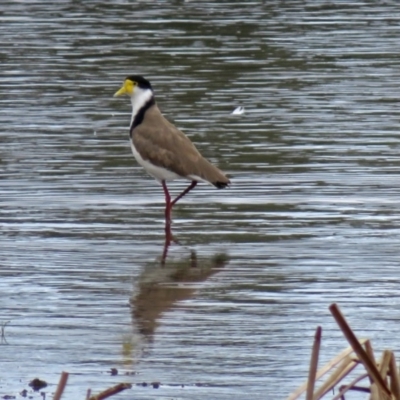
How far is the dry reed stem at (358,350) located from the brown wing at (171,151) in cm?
619

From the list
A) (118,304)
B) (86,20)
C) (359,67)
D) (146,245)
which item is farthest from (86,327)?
(86,20)

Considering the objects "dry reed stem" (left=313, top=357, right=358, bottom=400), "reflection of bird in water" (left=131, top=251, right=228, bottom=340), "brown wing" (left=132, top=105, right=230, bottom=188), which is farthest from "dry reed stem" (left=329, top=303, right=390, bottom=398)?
"brown wing" (left=132, top=105, right=230, bottom=188)

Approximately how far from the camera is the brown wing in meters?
10.5

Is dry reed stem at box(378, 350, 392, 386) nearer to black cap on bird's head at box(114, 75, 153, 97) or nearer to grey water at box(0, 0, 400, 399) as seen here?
grey water at box(0, 0, 400, 399)

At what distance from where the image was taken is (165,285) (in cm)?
855

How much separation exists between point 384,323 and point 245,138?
6.45 m

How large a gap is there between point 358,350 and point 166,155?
6.62m

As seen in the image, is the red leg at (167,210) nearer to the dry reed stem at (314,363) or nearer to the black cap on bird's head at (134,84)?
the black cap on bird's head at (134,84)

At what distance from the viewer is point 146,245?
31.9 ft

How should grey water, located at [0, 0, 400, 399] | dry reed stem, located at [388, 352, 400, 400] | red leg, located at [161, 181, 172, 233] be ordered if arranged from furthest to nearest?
red leg, located at [161, 181, 172, 233], grey water, located at [0, 0, 400, 399], dry reed stem, located at [388, 352, 400, 400]

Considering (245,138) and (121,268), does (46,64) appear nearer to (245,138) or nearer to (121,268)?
(245,138)

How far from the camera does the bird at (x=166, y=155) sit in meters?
10.5

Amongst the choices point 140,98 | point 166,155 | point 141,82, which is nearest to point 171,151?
point 166,155

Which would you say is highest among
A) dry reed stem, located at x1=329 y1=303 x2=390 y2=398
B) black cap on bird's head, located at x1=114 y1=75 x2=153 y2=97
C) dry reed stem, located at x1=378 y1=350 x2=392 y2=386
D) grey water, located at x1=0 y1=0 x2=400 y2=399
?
dry reed stem, located at x1=329 y1=303 x2=390 y2=398
